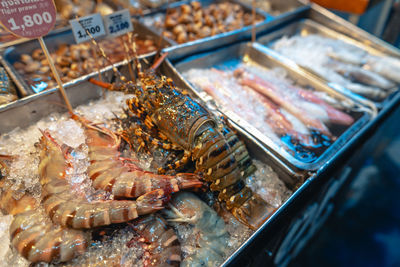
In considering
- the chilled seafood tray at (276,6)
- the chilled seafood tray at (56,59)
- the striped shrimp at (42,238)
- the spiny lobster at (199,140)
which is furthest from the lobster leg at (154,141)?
the chilled seafood tray at (276,6)

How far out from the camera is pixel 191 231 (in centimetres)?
185

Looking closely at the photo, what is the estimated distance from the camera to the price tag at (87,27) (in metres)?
2.19

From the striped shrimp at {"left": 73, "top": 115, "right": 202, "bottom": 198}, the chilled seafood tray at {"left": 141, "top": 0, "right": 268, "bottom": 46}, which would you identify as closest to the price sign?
the striped shrimp at {"left": 73, "top": 115, "right": 202, "bottom": 198}

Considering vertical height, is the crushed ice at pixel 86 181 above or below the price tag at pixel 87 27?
below

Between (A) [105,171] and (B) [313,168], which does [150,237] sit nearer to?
(A) [105,171]

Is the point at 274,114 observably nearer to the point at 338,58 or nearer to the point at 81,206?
the point at 338,58

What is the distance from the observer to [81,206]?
1604 millimetres

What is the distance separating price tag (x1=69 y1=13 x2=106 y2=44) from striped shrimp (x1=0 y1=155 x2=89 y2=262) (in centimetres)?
149

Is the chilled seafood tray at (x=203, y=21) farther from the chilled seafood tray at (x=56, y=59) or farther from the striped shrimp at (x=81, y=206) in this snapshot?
the striped shrimp at (x=81, y=206)

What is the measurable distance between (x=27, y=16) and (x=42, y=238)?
4.85ft

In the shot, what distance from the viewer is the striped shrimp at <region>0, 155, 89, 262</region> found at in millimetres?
1477

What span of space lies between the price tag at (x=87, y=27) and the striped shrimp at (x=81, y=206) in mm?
1185

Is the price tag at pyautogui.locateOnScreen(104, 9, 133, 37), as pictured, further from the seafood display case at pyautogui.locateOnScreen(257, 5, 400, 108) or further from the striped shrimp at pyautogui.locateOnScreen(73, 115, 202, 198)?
the seafood display case at pyautogui.locateOnScreen(257, 5, 400, 108)

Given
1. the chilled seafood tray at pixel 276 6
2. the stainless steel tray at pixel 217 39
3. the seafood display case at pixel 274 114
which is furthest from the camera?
the chilled seafood tray at pixel 276 6
